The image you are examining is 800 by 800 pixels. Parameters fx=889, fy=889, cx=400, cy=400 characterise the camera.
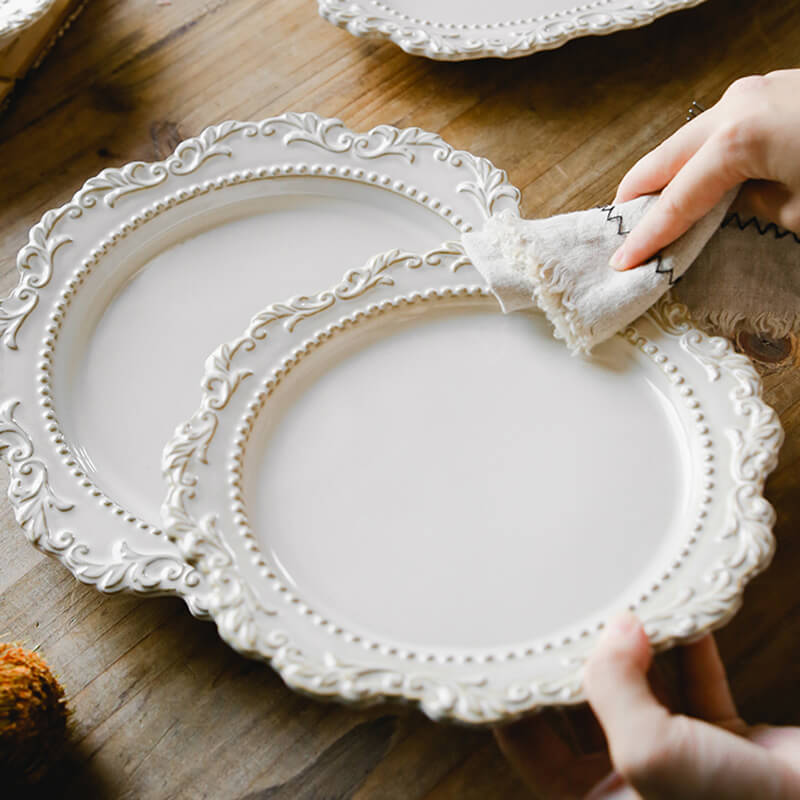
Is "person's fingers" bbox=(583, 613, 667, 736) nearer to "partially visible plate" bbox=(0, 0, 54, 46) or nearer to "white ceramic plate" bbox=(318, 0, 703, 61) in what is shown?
→ "white ceramic plate" bbox=(318, 0, 703, 61)

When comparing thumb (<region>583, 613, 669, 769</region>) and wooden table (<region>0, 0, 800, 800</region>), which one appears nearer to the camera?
thumb (<region>583, 613, 669, 769</region>)

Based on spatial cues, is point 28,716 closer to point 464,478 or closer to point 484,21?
point 464,478

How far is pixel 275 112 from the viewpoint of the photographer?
85 centimetres

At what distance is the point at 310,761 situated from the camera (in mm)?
542

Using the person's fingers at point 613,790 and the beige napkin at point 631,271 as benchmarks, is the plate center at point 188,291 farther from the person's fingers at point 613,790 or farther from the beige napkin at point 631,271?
the person's fingers at point 613,790

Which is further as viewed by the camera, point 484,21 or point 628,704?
point 484,21

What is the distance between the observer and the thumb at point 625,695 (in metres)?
0.42

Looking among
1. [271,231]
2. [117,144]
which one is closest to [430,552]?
[271,231]

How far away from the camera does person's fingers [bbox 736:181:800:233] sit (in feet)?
1.81

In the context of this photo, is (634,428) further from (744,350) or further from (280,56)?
(280,56)

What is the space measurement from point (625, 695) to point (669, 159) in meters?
0.34

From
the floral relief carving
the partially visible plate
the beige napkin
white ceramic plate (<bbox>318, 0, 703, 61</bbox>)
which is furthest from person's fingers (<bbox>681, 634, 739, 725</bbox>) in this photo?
the partially visible plate

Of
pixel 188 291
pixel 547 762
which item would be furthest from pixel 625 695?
pixel 188 291

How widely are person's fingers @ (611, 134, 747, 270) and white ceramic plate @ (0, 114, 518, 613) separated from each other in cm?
14
